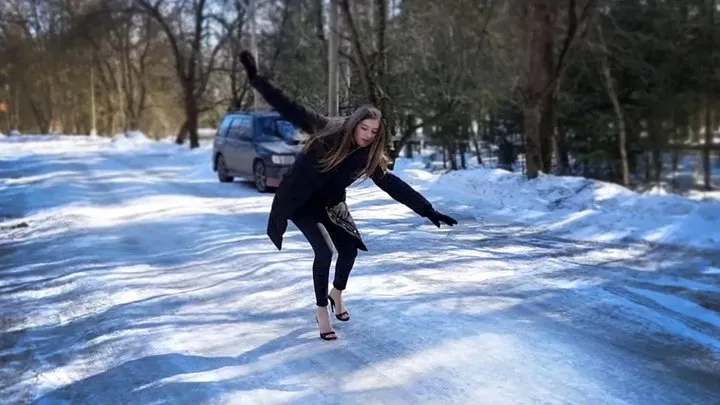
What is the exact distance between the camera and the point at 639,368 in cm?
469

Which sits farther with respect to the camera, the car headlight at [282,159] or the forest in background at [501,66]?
the forest in background at [501,66]

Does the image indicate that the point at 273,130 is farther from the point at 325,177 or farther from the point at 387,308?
the point at 325,177

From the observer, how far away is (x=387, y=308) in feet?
19.5

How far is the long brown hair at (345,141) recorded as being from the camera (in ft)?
16.0

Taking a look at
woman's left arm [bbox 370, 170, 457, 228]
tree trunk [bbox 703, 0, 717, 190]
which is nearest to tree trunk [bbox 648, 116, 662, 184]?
tree trunk [bbox 703, 0, 717, 190]

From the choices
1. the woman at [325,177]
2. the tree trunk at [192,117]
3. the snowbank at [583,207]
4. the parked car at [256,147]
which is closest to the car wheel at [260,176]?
the parked car at [256,147]

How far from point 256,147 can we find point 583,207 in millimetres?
7271

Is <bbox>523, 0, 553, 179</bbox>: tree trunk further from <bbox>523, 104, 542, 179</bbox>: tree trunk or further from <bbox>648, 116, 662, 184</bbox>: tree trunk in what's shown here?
<bbox>648, 116, 662, 184</bbox>: tree trunk

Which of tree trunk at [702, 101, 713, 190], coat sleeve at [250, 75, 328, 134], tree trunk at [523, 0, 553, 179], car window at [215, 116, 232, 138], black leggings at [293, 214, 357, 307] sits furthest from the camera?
tree trunk at [702, 101, 713, 190]

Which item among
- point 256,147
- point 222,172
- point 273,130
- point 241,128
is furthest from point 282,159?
point 222,172

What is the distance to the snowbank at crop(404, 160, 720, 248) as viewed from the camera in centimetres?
926

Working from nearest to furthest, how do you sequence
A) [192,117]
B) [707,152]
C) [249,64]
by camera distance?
[249,64] < [707,152] < [192,117]

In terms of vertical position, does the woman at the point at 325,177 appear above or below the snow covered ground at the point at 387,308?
above

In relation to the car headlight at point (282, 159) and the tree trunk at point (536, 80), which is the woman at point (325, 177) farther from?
the car headlight at point (282, 159)
